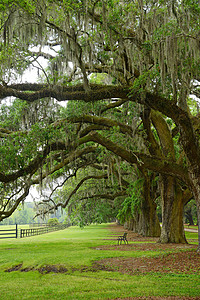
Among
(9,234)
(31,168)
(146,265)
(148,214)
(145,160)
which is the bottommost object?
(9,234)

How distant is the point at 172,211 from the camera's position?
14.4m

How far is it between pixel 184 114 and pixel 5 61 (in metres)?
6.49

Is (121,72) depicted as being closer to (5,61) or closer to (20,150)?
(5,61)

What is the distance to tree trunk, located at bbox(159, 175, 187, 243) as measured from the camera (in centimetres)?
1445

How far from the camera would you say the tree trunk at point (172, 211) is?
569 inches

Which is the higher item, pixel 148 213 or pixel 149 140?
pixel 149 140

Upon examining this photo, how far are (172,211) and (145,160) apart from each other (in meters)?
4.64

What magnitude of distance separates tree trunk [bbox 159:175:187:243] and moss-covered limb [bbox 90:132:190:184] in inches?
138

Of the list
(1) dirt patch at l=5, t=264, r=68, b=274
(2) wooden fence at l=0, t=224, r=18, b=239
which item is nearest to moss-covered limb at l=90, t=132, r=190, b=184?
(1) dirt patch at l=5, t=264, r=68, b=274

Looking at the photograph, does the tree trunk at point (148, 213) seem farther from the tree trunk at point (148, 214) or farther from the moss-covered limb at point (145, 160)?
the moss-covered limb at point (145, 160)

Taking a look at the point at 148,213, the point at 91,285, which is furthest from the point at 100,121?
the point at 148,213

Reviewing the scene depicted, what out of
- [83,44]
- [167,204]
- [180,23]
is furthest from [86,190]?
[180,23]

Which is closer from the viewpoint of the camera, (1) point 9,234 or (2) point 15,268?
(2) point 15,268

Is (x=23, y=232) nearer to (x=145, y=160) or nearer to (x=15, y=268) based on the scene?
(x=15, y=268)
